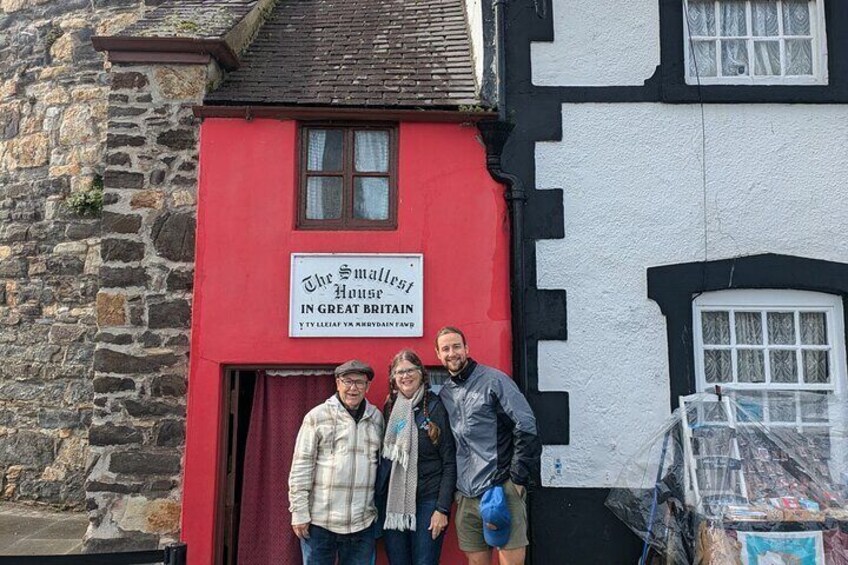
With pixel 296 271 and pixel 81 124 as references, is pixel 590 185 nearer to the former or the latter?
pixel 296 271

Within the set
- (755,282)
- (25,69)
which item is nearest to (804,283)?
(755,282)

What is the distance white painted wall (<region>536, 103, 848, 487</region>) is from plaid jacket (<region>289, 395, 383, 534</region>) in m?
1.49

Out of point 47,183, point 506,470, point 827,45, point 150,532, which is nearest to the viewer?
point 506,470

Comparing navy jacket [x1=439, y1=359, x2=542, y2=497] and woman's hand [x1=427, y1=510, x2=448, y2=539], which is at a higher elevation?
navy jacket [x1=439, y1=359, x2=542, y2=497]

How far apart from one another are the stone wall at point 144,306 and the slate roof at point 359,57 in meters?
0.54

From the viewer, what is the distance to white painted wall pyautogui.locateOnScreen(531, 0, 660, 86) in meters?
5.78

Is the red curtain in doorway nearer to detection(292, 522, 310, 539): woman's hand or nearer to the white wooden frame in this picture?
detection(292, 522, 310, 539): woman's hand

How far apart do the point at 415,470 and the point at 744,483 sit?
92.0 inches

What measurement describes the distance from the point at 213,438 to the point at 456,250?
2416 millimetres

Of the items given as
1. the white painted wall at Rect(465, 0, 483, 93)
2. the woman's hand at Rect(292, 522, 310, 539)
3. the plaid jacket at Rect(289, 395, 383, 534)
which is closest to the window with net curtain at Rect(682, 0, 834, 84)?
the white painted wall at Rect(465, 0, 483, 93)

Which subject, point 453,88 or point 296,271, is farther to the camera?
point 453,88

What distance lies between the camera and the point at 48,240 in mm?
8750

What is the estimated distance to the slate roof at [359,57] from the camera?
19.3 feet

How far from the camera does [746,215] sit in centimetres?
561
